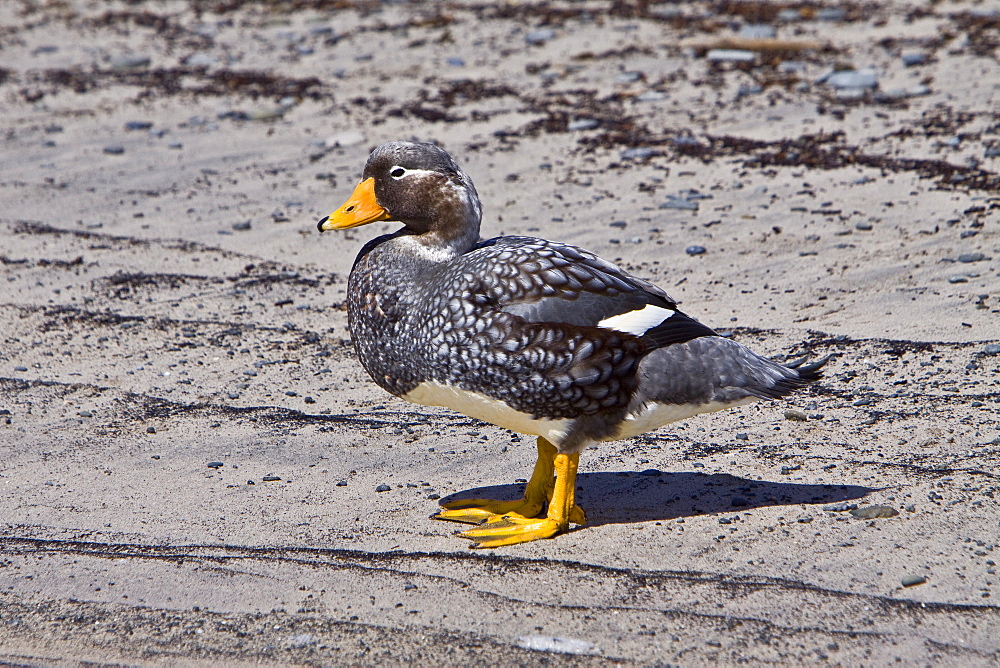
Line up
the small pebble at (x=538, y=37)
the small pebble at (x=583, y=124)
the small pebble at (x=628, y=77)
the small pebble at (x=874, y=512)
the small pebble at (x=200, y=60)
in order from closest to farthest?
1. the small pebble at (x=874, y=512)
2. the small pebble at (x=583, y=124)
3. the small pebble at (x=628, y=77)
4. the small pebble at (x=538, y=37)
5. the small pebble at (x=200, y=60)

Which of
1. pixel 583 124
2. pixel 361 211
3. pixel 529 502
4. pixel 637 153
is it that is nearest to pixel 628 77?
pixel 583 124

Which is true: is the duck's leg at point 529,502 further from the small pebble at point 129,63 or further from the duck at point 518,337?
the small pebble at point 129,63

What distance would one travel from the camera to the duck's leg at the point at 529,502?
4902 millimetres

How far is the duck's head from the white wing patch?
30.4 inches

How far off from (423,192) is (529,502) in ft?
4.72

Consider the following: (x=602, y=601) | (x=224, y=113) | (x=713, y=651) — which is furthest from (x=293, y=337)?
(x=224, y=113)

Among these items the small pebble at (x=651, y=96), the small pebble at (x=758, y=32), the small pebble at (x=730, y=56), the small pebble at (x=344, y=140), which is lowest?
the small pebble at (x=344, y=140)

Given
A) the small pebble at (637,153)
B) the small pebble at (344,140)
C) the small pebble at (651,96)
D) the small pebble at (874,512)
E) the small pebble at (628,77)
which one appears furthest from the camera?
the small pebble at (628,77)

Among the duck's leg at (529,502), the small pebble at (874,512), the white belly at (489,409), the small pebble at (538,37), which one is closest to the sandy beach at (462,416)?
the small pebble at (874,512)

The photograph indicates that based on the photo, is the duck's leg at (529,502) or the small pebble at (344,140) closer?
the duck's leg at (529,502)

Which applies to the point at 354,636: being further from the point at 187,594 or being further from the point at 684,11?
the point at 684,11

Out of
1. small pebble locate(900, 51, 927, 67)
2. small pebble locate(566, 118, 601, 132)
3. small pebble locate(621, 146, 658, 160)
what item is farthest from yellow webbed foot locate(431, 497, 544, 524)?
small pebble locate(900, 51, 927, 67)

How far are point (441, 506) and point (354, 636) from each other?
3.56 feet

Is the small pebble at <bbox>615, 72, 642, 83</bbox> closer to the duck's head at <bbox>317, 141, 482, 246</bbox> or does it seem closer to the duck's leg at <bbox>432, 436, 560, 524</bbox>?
the duck's head at <bbox>317, 141, 482, 246</bbox>
